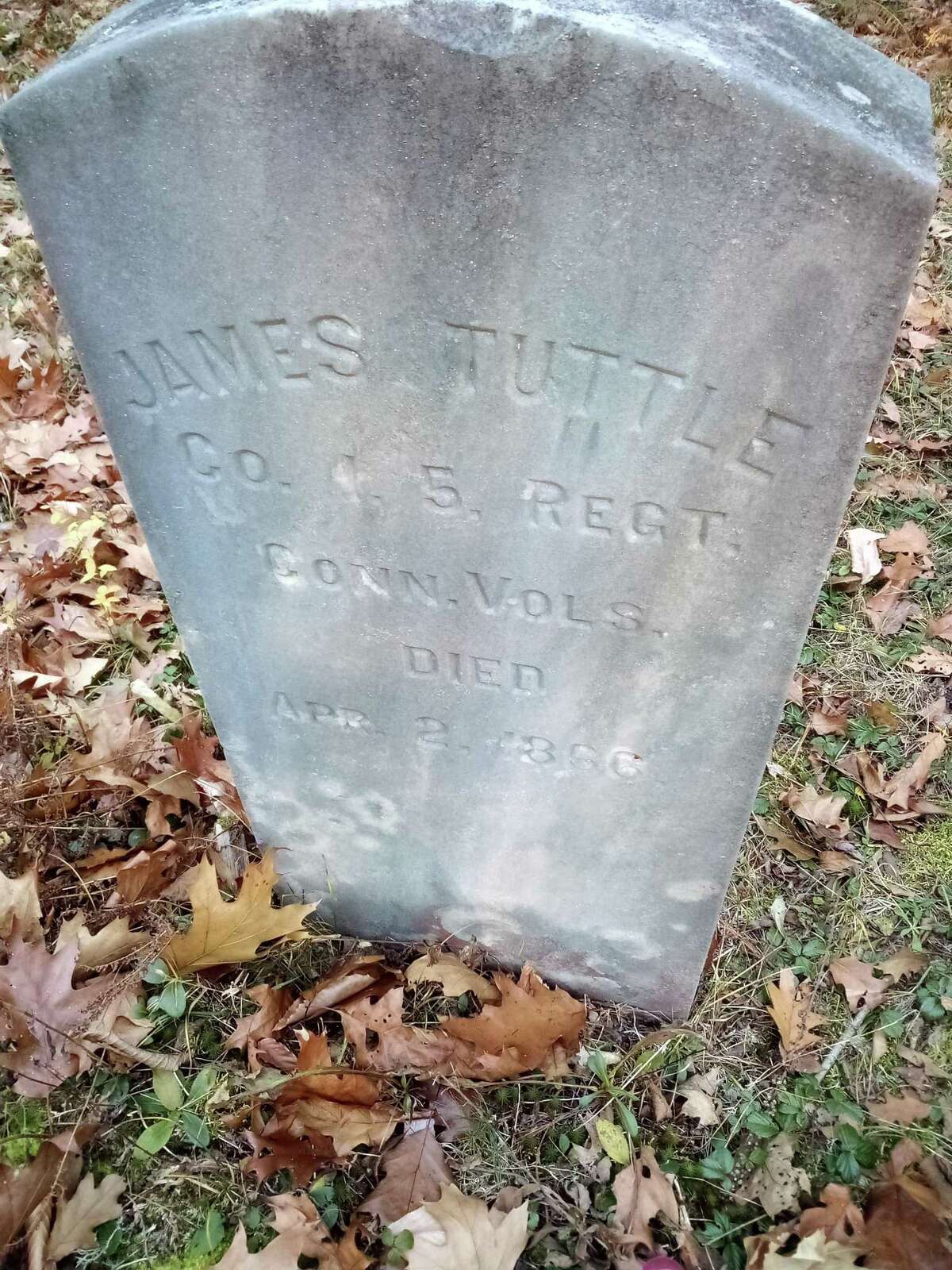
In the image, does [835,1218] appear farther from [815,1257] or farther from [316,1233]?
[316,1233]

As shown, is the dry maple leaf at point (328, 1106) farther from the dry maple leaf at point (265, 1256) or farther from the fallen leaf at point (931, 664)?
the fallen leaf at point (931, 664)

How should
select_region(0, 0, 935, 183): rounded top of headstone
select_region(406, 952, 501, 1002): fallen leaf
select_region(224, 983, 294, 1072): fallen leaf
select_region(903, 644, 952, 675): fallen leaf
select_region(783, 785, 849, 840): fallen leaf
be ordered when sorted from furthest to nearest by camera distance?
select_region(903, 644, 952, 675): fallen leaf
select_region(783, 785, 849, 840): fallen leaf
select_region(406, 952, 501, 1002): fallen leaf
select_region(224, 983, 294, 1072): fallen leaf
select_region(0, 0, 935, 183): rounded top of headstone

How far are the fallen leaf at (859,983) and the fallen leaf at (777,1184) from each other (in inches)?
14.8

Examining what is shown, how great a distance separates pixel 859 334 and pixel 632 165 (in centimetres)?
29

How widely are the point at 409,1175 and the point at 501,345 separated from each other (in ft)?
4.79

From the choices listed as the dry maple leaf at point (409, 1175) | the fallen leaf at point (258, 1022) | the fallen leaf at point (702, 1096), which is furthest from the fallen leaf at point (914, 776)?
the fallen leaf at point (258, 1022)

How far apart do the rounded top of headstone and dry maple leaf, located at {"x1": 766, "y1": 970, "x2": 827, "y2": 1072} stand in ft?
5.30

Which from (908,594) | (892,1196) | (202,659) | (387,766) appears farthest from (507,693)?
(908,594)

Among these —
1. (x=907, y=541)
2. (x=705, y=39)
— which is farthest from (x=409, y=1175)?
(x=907, y=541)

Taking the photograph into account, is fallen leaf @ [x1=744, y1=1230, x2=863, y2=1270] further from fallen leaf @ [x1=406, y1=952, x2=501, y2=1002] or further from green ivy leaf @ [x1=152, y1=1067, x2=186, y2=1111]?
green ivy leaf @ [x1=152, y1=1067, x2=186, y2=1111]

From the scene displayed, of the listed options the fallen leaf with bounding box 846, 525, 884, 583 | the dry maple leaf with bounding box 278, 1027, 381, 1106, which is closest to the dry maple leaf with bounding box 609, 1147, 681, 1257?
the dry maple leaf with bounding box 278, 1027, 381, 1106

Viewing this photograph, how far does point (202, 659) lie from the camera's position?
157 cm

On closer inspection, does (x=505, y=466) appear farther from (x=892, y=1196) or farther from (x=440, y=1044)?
(x=892, y=1196)

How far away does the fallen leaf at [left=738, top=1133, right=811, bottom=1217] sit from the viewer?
64.0 inches
